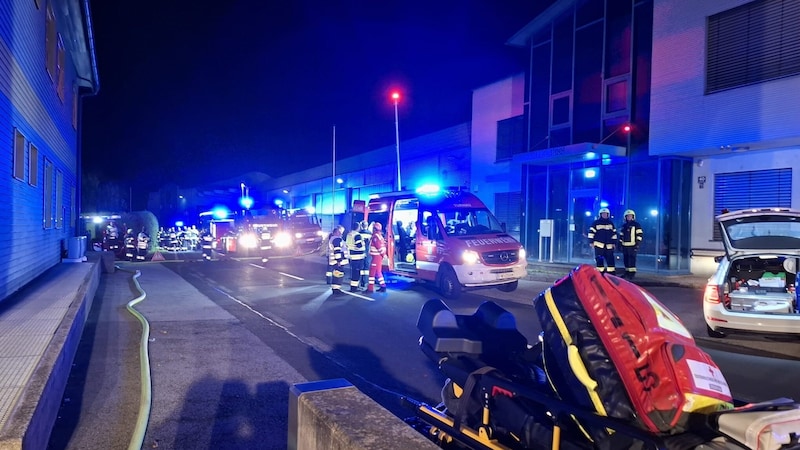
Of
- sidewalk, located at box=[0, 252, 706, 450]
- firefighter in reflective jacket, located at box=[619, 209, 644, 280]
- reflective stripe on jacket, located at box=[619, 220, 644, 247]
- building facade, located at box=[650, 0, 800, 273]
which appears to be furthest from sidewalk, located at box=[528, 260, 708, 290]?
sidewalk, located at box=[0, 252, 706, 450]

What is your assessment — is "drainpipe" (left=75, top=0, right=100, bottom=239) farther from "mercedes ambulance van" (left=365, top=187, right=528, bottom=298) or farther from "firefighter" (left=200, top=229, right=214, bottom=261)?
"mercedes ambulance van" (left=365, top=187, right=528, bottom=298)

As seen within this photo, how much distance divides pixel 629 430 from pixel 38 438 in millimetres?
3607

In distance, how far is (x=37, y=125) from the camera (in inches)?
458

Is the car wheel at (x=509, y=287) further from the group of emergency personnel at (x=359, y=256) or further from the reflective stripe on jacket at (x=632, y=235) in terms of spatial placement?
the reflective stripe on jacket at (x=632, y=235)

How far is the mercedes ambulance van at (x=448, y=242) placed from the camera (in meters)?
11.6

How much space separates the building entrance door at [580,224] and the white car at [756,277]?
9.71 metres

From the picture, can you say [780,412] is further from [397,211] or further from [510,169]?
[510,169]

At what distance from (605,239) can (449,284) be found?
474cm

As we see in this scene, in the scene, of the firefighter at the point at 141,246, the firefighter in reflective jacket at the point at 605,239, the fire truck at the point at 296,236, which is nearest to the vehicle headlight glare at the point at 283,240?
the fire truck at the point at 296,236

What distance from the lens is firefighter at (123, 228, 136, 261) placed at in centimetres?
2312

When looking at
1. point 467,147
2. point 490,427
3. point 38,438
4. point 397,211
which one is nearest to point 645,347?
point 490,427

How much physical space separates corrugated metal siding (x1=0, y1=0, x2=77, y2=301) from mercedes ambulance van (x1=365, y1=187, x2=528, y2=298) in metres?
7.80

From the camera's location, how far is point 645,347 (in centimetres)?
239

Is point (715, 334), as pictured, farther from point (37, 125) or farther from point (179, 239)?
point (179, 239)
